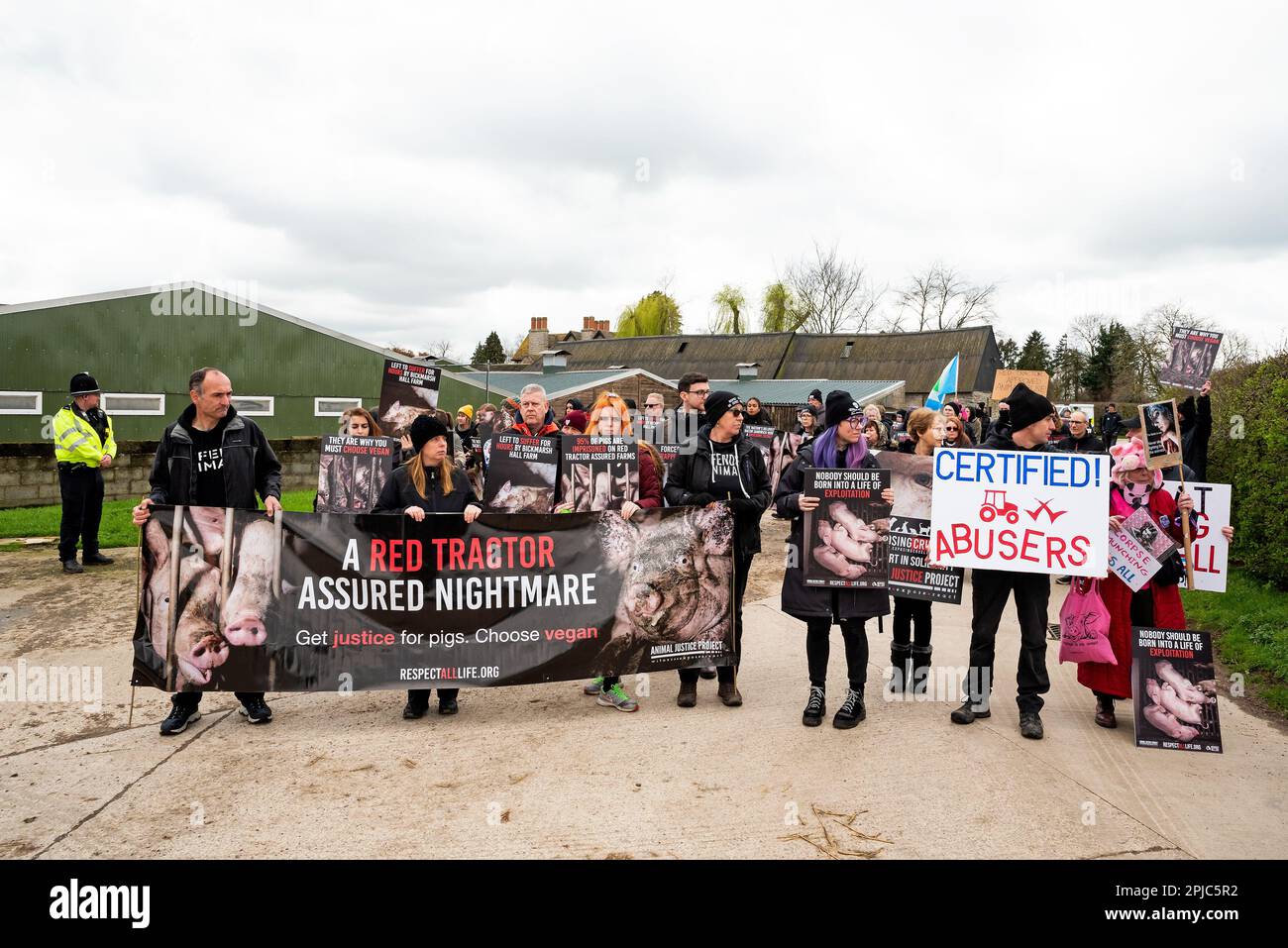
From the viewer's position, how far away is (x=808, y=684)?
20.6 ft

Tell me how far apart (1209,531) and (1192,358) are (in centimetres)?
215

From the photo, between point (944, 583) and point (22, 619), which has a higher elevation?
point (944, 583)

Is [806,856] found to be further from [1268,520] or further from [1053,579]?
[1053,579]

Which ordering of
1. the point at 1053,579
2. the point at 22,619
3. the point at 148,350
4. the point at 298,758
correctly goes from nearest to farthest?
the point at 298,758 < the point at 22,619 < the point at 1053,579 < the point at 148,350

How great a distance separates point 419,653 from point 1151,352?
50.5 m

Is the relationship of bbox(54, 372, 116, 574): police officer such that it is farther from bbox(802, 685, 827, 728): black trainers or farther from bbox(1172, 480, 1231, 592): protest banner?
bbox(1172, 480, 1231, 592): protest banner

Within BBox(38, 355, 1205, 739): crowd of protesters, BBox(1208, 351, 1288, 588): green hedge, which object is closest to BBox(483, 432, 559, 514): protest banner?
BBox(38, 355, 1205, 739): crowd of protesters

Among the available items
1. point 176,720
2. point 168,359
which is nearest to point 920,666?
point 176,720

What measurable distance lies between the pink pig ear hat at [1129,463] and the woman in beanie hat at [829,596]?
1462 mm

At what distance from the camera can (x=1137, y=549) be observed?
530 centimetres

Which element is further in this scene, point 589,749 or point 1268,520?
point 1268,520

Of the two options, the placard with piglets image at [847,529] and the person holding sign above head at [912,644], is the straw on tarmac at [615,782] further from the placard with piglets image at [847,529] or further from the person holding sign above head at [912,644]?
the placard with piglets image at [847,529]

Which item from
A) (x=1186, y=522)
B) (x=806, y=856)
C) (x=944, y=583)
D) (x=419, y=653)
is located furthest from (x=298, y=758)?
(x=1186, y=522)

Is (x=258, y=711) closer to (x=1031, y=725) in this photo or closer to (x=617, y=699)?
(x=617, y=699)
